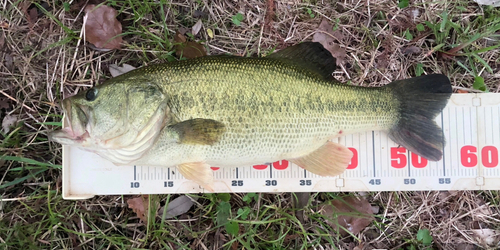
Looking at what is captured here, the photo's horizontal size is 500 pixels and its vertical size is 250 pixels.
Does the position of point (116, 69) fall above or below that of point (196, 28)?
below

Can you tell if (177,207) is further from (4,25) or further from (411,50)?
(411,50)

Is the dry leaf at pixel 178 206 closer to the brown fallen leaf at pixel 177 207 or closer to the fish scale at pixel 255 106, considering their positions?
the brown fallen leaf at pixel 177 207

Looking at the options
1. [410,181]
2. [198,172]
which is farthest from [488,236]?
[198,172]

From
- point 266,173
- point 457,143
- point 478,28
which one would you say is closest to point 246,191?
point 266,173

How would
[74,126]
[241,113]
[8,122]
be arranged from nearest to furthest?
[74,126] → [241,113] → [8,122]

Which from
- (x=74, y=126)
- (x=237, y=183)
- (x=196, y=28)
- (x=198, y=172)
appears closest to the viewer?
(x=74, y=126)

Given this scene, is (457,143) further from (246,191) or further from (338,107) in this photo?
(246,191)

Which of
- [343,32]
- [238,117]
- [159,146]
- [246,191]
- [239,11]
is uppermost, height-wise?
[239,11]
